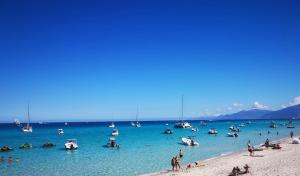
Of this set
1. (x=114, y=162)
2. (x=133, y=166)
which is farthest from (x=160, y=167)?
(x=114, y=162)

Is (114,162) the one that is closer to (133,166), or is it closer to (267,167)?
(133,166)

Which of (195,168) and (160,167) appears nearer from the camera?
(195,168)

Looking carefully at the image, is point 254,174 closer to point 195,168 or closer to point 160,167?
point 195,168

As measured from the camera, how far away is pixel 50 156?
160 feet

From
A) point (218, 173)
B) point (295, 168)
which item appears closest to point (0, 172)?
point (218, 173)

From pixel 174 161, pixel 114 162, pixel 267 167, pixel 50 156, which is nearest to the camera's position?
pixel 267 167

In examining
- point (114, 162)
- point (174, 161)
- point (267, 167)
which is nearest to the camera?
point (267, 167)

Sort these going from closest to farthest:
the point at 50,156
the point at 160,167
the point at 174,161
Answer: the point at 174,161 → the point at 160,167 → the point at 50,156

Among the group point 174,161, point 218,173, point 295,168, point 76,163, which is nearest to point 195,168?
point 174,161

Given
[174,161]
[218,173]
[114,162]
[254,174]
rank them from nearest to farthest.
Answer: [254,174] < [218,173] < [174,161] < [114,162]

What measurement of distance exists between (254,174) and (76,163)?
22457mm

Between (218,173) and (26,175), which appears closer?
(218,173)

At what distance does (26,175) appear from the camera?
3381 cm

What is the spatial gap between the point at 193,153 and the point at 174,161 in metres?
17.4
